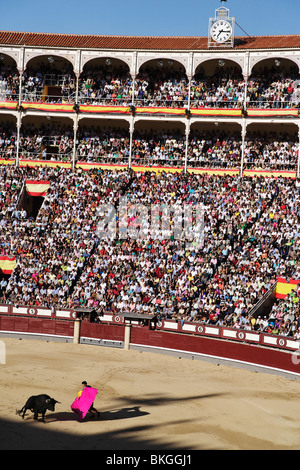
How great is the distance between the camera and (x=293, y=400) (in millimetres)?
20062

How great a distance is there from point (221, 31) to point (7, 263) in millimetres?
19317

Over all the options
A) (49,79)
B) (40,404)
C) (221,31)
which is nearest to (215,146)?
→ (221,31)

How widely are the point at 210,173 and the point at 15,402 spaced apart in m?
24.1

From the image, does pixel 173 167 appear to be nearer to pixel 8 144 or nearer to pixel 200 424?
pixel 8 144

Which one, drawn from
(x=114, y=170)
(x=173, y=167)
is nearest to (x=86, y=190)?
(x=114, y=170)

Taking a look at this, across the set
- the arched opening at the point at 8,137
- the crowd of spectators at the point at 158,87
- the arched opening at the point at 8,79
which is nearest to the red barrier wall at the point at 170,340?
the arched opening at the point at 8,137

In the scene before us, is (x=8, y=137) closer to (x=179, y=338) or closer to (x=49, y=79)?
(x=49, y=79)

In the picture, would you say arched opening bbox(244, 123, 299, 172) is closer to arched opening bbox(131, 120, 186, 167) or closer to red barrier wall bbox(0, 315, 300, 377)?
arched opening bbox(131, 120, 186, 167)

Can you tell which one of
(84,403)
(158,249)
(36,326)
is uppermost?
(158,249)

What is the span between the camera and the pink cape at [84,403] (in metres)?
16.3

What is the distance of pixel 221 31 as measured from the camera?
40094 millimetres

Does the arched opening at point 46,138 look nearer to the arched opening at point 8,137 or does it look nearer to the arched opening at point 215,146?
the arched opening at point 8,137

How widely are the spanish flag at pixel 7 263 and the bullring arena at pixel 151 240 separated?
143mm

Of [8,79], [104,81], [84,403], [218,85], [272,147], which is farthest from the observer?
[8,79]
